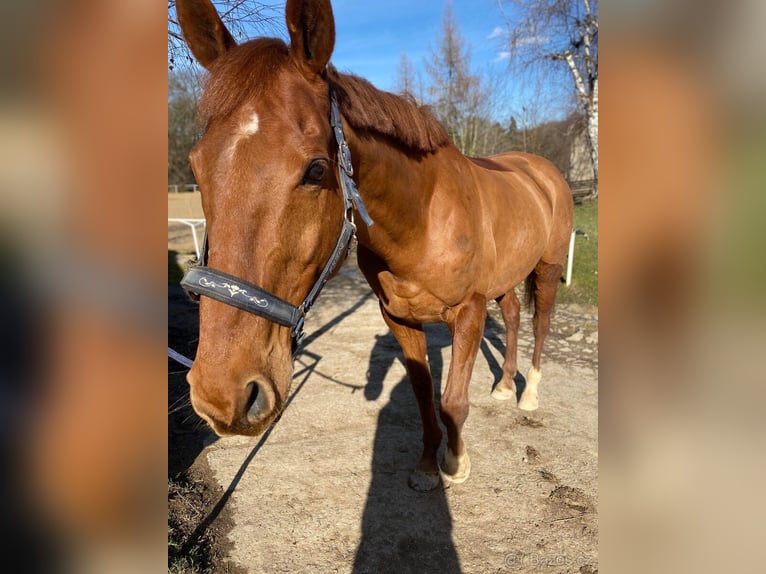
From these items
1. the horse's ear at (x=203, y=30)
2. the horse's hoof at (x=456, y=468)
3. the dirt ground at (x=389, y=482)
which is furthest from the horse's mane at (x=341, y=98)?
the horse's hoof at (x=456, y=468)

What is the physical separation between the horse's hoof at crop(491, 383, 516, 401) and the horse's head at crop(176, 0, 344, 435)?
2979 mm

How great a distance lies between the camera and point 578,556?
2164 millimetres

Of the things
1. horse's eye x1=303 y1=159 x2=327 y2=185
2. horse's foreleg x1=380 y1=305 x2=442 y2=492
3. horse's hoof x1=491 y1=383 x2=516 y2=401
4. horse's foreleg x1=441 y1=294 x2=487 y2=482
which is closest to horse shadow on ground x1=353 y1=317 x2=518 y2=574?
horse's foreleg x1=380 y1=305 x2=442 y2=492

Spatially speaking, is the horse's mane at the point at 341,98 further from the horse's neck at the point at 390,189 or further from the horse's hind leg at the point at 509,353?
the horse's hind leg at the point at 509,353

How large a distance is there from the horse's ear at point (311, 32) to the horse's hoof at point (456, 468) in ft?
7.76

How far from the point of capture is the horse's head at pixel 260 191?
1173 mm

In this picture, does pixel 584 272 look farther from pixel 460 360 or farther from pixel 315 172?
pixel 315 172

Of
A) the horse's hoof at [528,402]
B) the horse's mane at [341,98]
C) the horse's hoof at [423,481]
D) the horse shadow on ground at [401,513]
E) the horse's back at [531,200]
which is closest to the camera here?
the horse's mane at [341,98]

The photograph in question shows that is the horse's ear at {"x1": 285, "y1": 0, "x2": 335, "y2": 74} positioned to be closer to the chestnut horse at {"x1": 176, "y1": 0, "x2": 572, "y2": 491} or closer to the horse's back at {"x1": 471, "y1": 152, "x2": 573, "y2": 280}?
the chestnut horse at {"x1": 176, "y1": 0, "x2": 572, "y2": 491}

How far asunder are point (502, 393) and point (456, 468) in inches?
53.0
